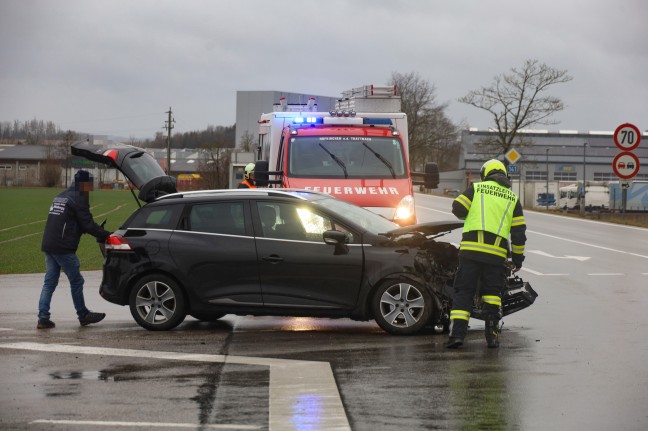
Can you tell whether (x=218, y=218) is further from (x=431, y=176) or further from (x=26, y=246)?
(x=26, y=246)

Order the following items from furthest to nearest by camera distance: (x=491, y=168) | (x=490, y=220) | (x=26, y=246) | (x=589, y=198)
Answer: (x=589, y=198)
(x=26, y=246)
(x=491, y=168)
(x=490, y=220)

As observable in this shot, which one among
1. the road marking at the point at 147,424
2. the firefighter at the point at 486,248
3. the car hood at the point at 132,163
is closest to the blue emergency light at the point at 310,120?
the car hood at the point at 132,163

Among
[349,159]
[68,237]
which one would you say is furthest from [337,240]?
[349,159]

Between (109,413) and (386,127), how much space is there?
1139cm

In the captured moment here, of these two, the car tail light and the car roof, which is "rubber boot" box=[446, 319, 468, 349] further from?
the car tail light

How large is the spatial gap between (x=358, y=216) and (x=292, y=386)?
3.94 meters

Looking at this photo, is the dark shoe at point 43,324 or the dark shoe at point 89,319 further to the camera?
the dark shoe at point 89,319

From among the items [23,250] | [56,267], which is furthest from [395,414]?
[23,250]

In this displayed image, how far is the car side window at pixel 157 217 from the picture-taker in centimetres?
1152

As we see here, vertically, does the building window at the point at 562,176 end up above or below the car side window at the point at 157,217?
above

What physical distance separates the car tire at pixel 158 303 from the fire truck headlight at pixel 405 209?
5899mm

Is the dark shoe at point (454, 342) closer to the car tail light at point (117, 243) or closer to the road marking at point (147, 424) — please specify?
the road marking at point (147, 424)

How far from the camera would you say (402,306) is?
10664mm

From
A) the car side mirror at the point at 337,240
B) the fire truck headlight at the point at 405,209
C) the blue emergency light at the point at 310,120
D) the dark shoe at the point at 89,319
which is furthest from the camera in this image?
the blue emergency light at the point at 310,120
